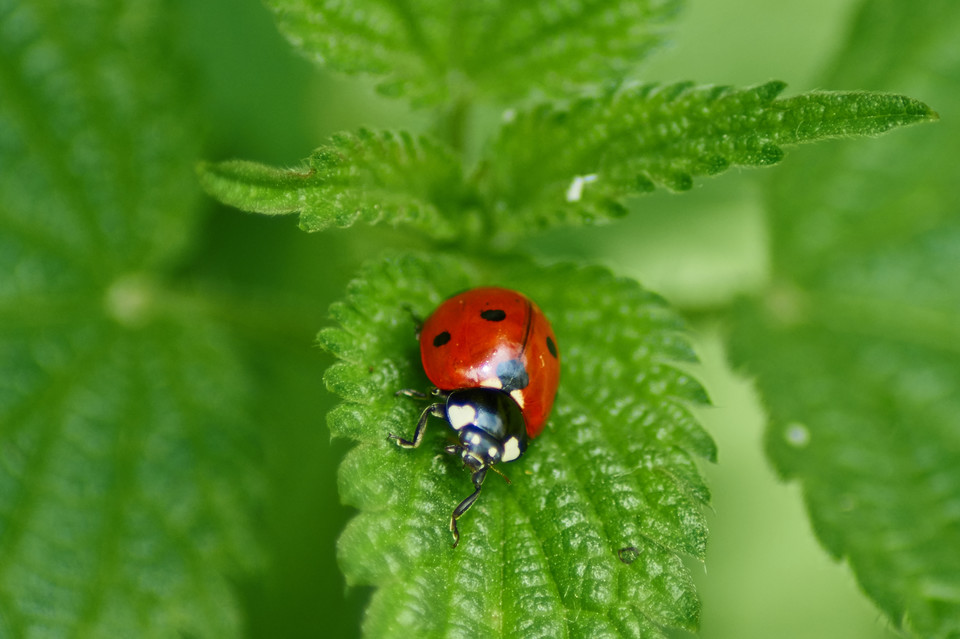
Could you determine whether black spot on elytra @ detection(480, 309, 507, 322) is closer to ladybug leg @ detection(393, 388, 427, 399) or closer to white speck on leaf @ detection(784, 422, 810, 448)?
ladybug leg @ detection(393, 388, 427, 399)

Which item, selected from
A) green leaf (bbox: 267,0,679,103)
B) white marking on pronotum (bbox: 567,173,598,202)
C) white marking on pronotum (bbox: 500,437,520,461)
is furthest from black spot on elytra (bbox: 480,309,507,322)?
green leaf (bbox: 267,0,679,103)

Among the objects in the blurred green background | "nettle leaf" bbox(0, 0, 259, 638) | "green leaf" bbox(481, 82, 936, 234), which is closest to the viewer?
"green leaf" bbox(481, 82, 936, 234)

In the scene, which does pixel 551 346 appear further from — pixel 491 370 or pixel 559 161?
pixel 559 161

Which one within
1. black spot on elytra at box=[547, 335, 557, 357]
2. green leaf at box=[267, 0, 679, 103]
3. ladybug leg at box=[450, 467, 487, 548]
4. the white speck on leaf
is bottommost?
ladybug leg at box=[450, 467, 487, 548]

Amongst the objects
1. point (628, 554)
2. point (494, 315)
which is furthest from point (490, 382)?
point (628, 554)

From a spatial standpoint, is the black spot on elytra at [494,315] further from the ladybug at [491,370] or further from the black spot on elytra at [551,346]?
the black spot on elytra at [551,346]
